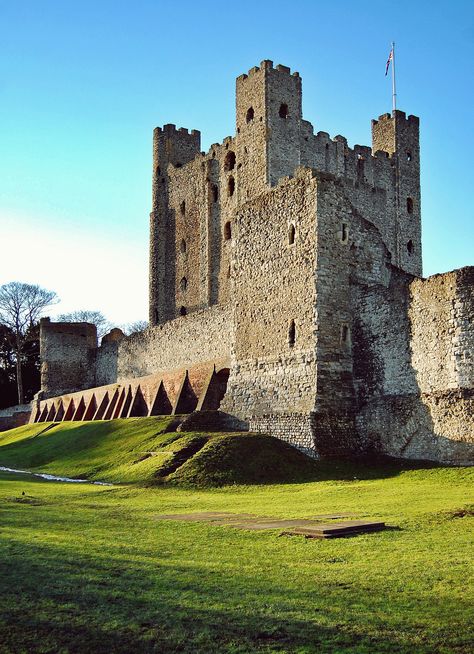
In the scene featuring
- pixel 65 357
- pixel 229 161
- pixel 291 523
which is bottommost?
pixel 291 523

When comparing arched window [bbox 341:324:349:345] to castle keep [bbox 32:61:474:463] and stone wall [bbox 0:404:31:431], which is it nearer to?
castle keep [bbox 32:61:474:463]

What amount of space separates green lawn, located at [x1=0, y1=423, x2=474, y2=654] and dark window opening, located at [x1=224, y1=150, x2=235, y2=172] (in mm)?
39901

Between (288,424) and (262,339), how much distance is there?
155 inches

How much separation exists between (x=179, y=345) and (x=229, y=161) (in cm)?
1608

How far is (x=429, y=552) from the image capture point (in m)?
9.49

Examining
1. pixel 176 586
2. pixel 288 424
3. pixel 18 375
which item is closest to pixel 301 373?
pixel 288 424

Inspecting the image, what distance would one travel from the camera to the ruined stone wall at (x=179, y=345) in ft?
125

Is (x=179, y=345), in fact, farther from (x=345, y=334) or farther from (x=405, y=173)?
(x=405, y=173)

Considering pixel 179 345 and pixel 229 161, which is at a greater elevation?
pixel 229 161

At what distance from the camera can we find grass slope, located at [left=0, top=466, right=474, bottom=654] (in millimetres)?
6242

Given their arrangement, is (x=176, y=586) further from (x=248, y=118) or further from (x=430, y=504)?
(x=248, y=118)

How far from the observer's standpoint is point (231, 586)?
7871mm

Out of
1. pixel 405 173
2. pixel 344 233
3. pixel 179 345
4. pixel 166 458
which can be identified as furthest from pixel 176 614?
pixel 405 173

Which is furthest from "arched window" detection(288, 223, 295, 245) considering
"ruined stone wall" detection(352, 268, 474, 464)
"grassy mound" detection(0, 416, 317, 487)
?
"grassy mound" detection(0, 416, 317, 487)
